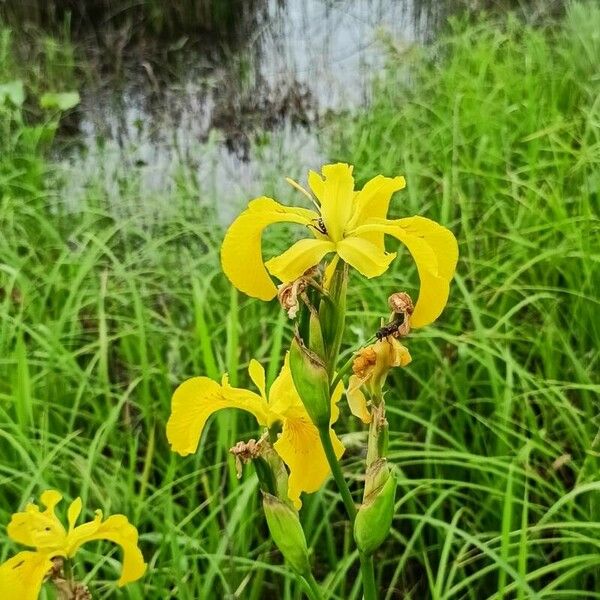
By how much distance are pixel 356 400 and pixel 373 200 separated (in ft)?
0.50

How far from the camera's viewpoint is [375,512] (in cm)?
59

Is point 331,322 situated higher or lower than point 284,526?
higher

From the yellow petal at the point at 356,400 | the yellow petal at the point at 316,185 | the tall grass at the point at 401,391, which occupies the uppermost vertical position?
the yellow petal at the point at 316,185

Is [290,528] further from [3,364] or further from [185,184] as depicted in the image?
[185,184]

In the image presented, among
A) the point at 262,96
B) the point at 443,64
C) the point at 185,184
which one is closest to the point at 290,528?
the point at 185,184

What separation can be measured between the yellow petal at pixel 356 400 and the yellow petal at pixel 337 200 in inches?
4.5

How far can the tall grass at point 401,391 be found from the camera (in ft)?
4.17

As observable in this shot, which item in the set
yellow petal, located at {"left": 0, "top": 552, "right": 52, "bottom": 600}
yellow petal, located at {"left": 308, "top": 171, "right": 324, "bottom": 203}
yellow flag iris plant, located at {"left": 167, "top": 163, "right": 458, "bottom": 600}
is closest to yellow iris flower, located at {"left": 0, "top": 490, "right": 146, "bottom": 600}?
yellow petal, located at {"left": 0, "top": 552, "right": 52, "bottom": 600}

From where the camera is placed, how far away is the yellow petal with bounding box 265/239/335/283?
555 mm

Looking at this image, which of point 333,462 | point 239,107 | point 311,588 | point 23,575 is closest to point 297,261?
point 333,462

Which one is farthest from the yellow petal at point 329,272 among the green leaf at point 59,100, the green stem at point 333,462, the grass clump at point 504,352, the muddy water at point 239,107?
the green leaf at point 59,100

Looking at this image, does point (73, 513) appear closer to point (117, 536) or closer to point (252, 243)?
point (117, 536)

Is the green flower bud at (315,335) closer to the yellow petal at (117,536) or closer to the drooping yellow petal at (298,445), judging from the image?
the drooping yellow petal at (298,445)

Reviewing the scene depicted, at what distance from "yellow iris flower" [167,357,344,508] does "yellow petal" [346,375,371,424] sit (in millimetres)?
11
